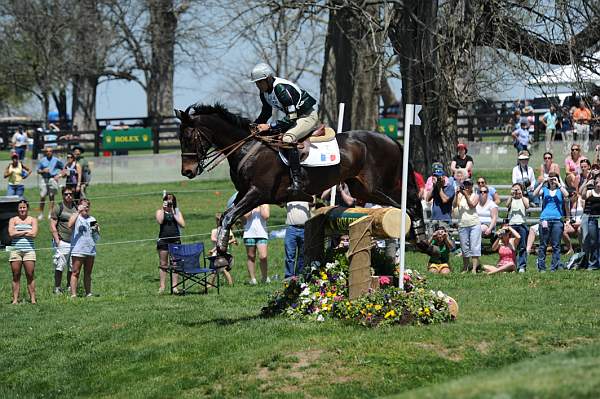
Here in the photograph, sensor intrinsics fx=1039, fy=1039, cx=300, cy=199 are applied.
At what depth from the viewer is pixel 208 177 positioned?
39844mm

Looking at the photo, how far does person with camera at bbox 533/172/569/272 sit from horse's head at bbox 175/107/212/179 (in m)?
8.27

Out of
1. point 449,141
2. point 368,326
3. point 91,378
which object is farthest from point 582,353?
point 449,141

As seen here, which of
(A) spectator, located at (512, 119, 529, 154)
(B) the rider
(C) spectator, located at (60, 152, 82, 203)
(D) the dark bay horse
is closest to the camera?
(B) the rider

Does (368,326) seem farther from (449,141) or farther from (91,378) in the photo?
(449,141)

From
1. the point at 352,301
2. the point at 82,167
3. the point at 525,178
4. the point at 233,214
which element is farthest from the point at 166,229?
the point at 82,167

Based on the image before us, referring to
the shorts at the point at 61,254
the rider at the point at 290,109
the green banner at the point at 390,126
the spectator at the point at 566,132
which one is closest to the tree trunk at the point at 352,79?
the spectator at the point at 566,132

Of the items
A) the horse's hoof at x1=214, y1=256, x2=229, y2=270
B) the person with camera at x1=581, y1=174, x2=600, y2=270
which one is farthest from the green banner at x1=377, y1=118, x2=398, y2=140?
the horse's hoof at x1=214, y1=256, x2=229, y2=270

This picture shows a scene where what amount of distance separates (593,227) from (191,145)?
870cm

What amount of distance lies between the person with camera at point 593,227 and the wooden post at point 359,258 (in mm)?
7032

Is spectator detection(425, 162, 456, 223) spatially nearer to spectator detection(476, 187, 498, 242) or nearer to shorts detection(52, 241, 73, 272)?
spectator detection(476, 187, 498, 242)

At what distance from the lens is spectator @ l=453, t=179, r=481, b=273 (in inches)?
795

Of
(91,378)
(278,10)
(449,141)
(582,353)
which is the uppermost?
(278,10)

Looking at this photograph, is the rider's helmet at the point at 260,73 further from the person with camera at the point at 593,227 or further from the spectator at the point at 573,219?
the spectator at the point at 573,219

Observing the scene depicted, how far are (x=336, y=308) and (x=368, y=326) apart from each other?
2.43ft
